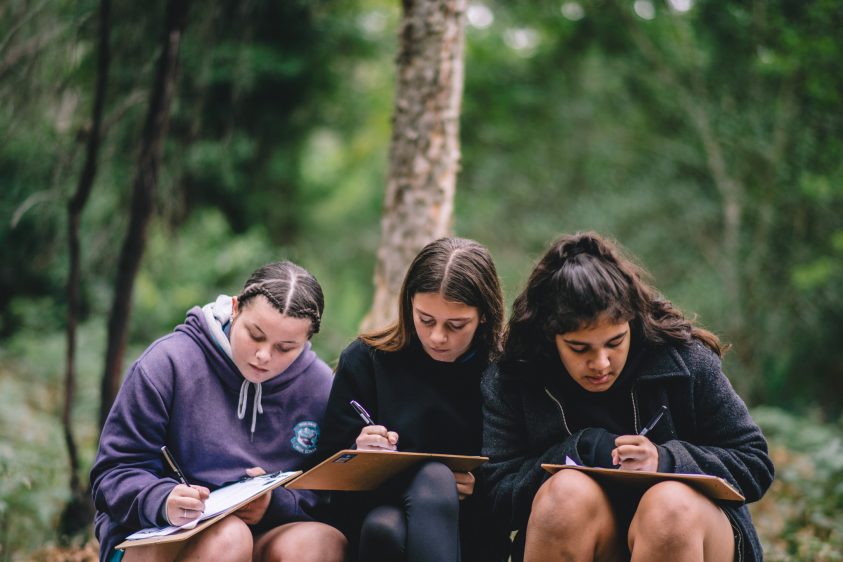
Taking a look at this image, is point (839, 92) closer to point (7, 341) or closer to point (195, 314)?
point (195, 314)

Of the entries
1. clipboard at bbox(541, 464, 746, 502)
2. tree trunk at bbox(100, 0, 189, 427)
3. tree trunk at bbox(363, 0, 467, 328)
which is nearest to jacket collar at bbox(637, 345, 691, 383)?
clipboard at bbox(541, 464, 746, 502)

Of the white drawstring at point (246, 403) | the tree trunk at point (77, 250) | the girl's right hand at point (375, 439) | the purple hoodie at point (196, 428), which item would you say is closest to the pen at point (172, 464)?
the purple hoodie at point (196, 428)

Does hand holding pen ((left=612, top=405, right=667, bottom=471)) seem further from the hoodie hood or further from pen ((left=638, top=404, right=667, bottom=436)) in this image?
the hoodie hood

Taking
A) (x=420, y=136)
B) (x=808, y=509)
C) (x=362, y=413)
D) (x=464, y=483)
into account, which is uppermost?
(x=420, y=136)

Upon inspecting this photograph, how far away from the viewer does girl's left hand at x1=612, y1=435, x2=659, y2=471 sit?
Answer: 2.25 metres

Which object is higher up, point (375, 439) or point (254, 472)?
point (375, 439)

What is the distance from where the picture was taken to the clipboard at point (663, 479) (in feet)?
6.72

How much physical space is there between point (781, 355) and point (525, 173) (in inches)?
145

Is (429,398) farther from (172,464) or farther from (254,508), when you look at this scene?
(172,464)

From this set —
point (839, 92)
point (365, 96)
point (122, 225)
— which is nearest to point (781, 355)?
point (839, 92)

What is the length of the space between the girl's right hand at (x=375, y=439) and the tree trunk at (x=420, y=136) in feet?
3.57

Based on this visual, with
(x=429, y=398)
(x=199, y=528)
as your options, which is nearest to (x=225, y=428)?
(x=199, y=528)

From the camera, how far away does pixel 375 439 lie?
2510 millimetres

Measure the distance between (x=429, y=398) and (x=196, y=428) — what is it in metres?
0.79
